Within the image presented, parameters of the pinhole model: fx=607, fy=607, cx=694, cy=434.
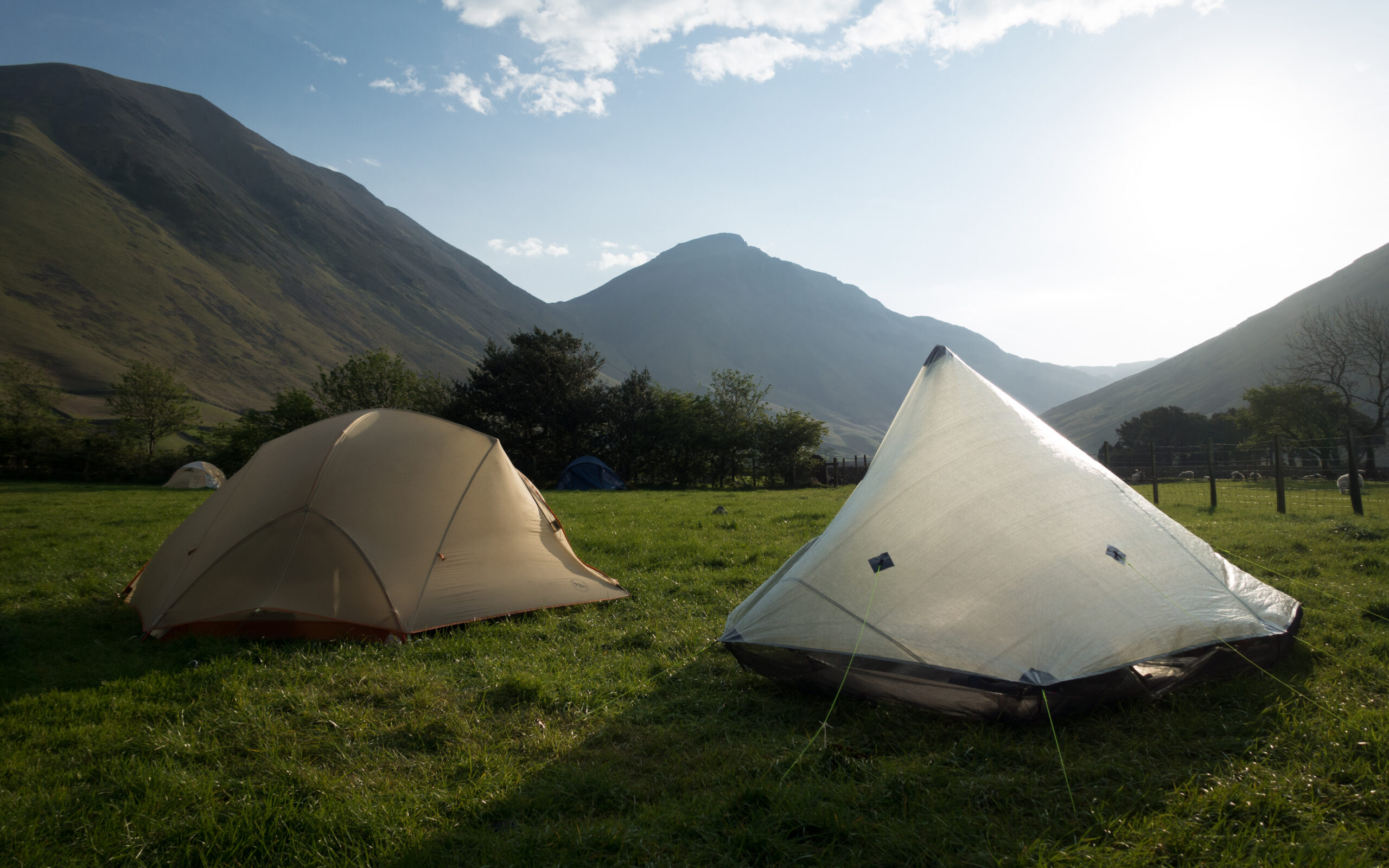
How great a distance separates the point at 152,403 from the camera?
41312 millimetres

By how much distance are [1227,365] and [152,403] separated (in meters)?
193

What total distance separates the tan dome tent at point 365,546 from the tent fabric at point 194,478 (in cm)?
2652

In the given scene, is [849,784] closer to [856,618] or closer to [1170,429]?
[856,618]

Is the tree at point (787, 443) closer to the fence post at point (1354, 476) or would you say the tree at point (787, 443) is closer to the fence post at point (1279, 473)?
the fence post at point (1279, 473)

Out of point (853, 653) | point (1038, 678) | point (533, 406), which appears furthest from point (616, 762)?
point (533, 406)

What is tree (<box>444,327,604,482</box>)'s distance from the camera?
35812mm

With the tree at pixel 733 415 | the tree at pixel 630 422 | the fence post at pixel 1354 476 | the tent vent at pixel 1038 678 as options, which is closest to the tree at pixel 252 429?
the tree at pixel 630 422

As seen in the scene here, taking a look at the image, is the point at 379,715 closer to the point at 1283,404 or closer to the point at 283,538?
the point at 283,538

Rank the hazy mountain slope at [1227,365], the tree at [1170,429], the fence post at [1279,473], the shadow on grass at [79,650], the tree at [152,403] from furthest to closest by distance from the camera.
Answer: the hazy mountain slope at [1227,365]
the tree at [1170,429]
the tree at [152,403]
the fence post at [1279,473]
the shadow on grass at [79,650]

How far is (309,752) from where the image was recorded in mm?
3758

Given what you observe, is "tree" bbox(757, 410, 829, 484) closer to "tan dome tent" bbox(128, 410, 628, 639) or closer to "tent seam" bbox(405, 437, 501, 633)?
"tan dome tent" bbox(128, 410, 628, 639)

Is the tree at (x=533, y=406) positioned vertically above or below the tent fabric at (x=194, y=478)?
above

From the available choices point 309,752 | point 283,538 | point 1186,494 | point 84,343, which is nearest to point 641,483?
point 1186,494

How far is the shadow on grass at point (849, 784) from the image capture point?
2.73m
